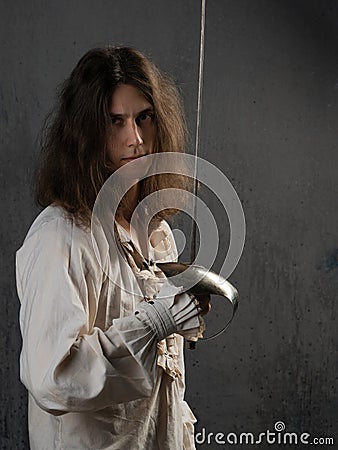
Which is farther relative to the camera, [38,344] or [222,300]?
[222,300]

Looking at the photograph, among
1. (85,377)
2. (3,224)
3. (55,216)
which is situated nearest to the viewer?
(85,377)

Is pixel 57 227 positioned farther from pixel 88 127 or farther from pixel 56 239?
pixel 88 127

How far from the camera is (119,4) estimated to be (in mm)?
2936

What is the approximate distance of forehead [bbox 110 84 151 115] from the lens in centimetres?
162

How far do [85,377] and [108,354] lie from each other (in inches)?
2.2

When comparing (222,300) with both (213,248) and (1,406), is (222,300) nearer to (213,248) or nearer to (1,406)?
(213,248)

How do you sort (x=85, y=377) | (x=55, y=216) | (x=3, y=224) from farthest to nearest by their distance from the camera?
(x=3, y=224)
(x=55, y=216)
(x=85, y=377)

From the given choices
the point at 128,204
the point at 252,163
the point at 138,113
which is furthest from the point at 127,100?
the point at 252,163

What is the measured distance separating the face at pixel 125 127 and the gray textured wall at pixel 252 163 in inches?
51.9

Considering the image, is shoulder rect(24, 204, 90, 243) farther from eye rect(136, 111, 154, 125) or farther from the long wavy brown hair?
eye rect(136, 111, 154, 125)

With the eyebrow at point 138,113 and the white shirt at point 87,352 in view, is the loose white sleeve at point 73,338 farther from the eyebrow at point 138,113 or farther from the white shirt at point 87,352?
the eyebrow at point 138,113

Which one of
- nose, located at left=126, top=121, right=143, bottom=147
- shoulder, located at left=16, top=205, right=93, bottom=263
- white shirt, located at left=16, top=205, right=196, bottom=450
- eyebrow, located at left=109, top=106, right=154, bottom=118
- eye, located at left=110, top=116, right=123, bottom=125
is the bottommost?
white shirt, located at left=16, top=205, right=196, bottom=450

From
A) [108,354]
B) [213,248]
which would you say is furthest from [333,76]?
[108,354]

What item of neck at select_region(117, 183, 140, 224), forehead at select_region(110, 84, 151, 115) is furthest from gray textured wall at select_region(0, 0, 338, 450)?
forehead at select_region(110, 84, 151, 115)
